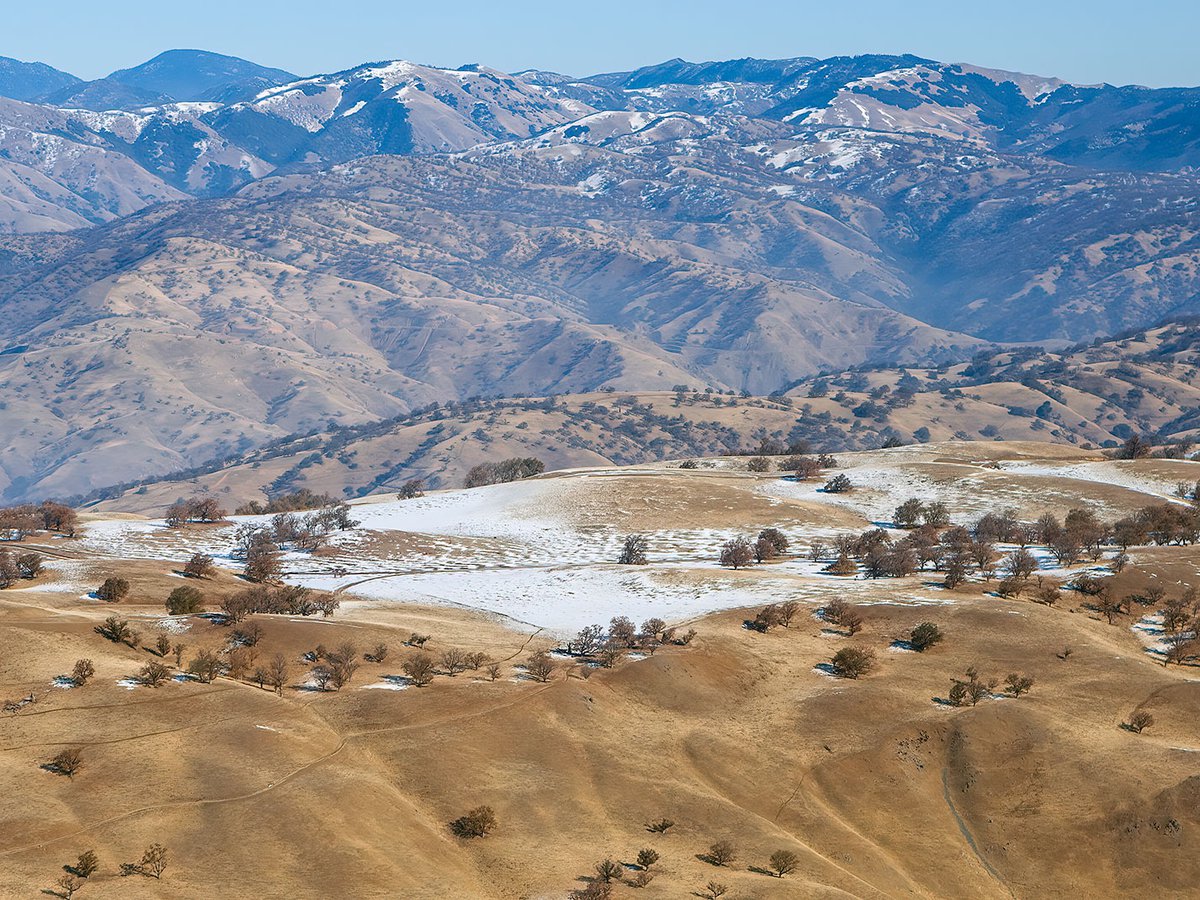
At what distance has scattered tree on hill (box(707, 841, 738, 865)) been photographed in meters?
34.5

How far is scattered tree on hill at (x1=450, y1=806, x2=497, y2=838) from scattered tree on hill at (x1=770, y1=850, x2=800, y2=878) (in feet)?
26.6

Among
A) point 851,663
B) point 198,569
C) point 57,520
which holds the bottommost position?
point 851,663

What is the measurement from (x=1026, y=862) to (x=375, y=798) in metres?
20.0

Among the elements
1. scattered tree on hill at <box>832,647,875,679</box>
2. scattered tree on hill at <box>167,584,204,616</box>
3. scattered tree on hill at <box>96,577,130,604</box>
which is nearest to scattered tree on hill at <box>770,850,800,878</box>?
scattered tree on hill at <box>832,647,875,679</box>

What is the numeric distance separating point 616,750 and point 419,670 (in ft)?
25.9

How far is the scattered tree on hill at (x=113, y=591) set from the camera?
52250mm

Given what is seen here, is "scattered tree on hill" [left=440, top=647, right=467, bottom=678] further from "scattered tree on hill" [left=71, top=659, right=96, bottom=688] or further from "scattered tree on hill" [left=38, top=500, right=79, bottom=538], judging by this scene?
"scattered tree on hill" [left=38, top=500, right=79, bottom=538]

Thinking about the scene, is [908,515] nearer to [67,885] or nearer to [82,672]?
[82,672]

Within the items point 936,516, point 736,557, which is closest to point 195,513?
point 736,557

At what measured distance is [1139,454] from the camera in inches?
4331

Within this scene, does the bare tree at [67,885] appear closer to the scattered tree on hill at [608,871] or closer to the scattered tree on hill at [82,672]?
the scattered tree on hill at [82,672]

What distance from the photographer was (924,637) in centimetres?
A: 5050

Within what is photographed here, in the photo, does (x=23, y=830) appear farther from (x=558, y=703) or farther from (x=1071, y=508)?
(x=1071, y=508)

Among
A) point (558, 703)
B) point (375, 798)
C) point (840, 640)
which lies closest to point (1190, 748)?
point (840, 640)
